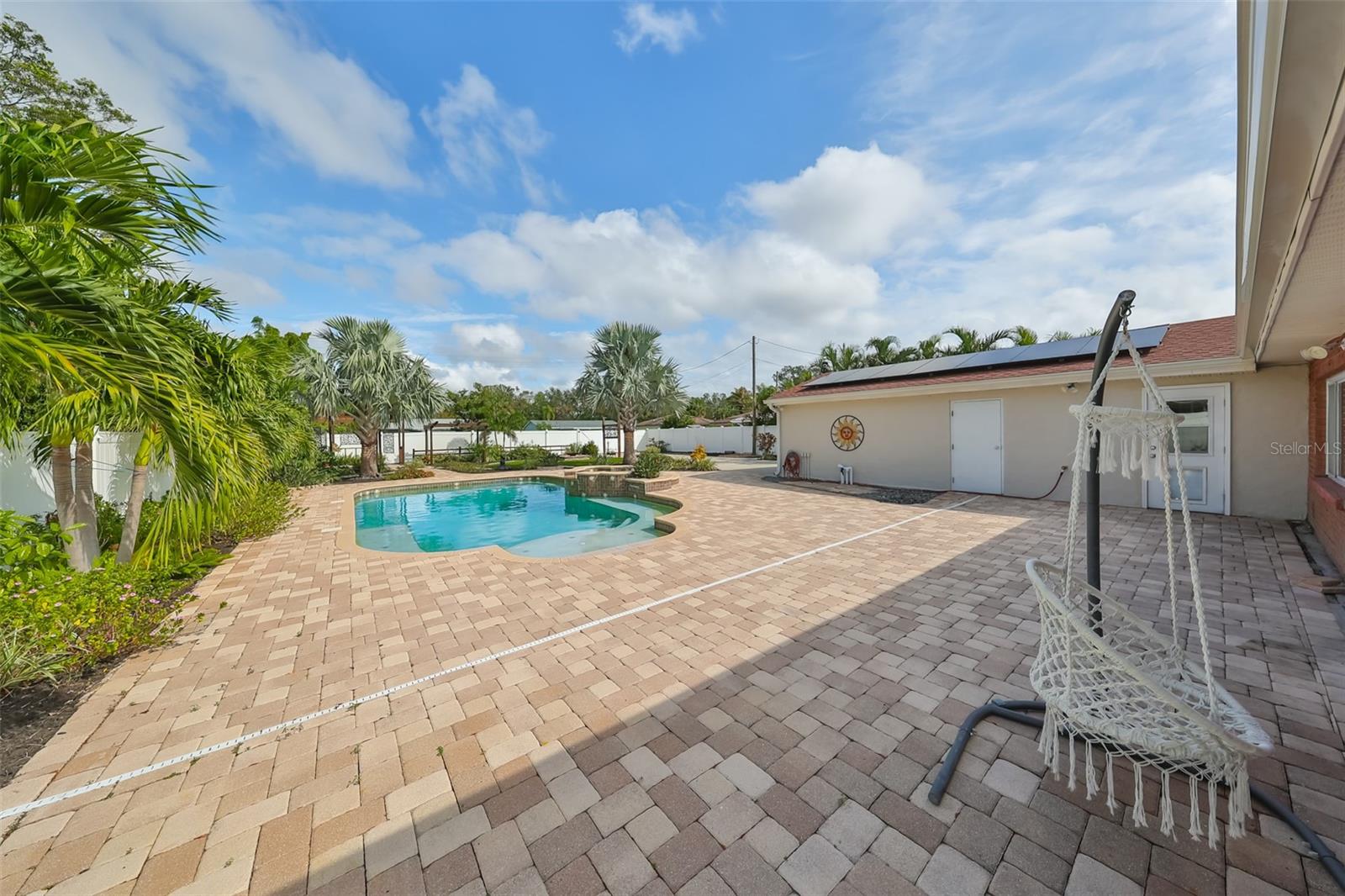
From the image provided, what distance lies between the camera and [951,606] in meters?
3.79

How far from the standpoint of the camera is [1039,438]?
880 cm

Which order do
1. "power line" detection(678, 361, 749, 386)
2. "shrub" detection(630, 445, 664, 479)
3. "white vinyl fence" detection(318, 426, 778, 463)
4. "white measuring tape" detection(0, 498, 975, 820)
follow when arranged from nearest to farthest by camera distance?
1. "white measuring tape" detection(0, 498, 975, 820)
2. "shrub" detection(630, 445, 664, 479)
3. "white vinyl fence" detection(318, 426, 778, 463)
4. "power line" detection(678, 361, 749, 386)

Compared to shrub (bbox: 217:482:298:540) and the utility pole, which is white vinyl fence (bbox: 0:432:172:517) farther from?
the utility pole

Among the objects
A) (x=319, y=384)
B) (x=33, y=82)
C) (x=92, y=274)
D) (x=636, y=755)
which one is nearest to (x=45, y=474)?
(x=92, y=274)

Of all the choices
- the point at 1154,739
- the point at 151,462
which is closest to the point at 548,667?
the point at 1154,739

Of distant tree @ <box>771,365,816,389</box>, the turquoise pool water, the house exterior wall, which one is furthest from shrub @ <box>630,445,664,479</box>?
distant tree @ <box>771,365,816,389</box>

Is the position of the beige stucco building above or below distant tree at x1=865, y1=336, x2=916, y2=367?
below

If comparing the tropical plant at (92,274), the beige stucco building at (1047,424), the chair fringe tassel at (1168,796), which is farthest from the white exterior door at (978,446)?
the tropical plant at (92,274)

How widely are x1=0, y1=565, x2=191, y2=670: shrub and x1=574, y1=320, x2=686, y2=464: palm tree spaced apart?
1336 centimetres

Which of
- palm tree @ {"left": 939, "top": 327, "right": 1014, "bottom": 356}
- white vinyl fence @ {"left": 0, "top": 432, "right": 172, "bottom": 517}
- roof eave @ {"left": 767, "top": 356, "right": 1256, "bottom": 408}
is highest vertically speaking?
palm tree @ {"left": 939, "top": 327, "right": 1014, "bottom": 356}

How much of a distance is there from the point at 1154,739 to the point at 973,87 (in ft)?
24.0

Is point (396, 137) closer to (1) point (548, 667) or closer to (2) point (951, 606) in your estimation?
(1) point (548, 667)

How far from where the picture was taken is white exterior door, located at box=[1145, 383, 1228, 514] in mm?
6965

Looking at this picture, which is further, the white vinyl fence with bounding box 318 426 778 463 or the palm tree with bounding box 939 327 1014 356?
the white vinyl fence with bounding box 318 426 778 463
